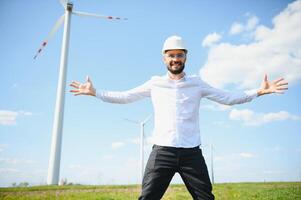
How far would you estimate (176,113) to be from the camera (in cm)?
517

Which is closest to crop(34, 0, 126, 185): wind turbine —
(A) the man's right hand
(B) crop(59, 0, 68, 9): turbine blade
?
(B) crop(59, 0, 68, 9): turbine blade

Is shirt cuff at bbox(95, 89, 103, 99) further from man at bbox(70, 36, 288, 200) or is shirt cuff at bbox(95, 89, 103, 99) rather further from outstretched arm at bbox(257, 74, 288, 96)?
outstretched arm at bbox(257, 74, 288, 96)

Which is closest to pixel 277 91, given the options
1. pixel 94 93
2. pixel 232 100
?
pixel 232 100

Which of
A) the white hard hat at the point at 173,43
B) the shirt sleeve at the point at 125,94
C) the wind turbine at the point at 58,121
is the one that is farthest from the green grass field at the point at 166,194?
the wind turbine at the point at 58,121

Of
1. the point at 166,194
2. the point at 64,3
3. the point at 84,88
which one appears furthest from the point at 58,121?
the point at 84,88

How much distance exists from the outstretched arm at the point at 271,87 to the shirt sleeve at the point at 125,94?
189 centimetres

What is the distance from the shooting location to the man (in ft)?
16.0

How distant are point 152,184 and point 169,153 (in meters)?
0.51

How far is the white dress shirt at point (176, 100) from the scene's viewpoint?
507cm

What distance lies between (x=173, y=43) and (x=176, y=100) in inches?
35.6

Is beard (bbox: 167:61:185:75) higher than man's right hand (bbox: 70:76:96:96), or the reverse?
beard (bbox: 167:61:185:75)

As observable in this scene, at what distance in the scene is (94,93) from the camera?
5.68m

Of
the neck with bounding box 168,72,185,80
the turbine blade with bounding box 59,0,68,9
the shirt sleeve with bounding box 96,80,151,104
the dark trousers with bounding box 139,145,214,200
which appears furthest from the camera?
the turbine blade with bounding box 59,0,68,9

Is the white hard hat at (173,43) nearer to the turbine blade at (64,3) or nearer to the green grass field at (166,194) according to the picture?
the green grass field at (166,194)
